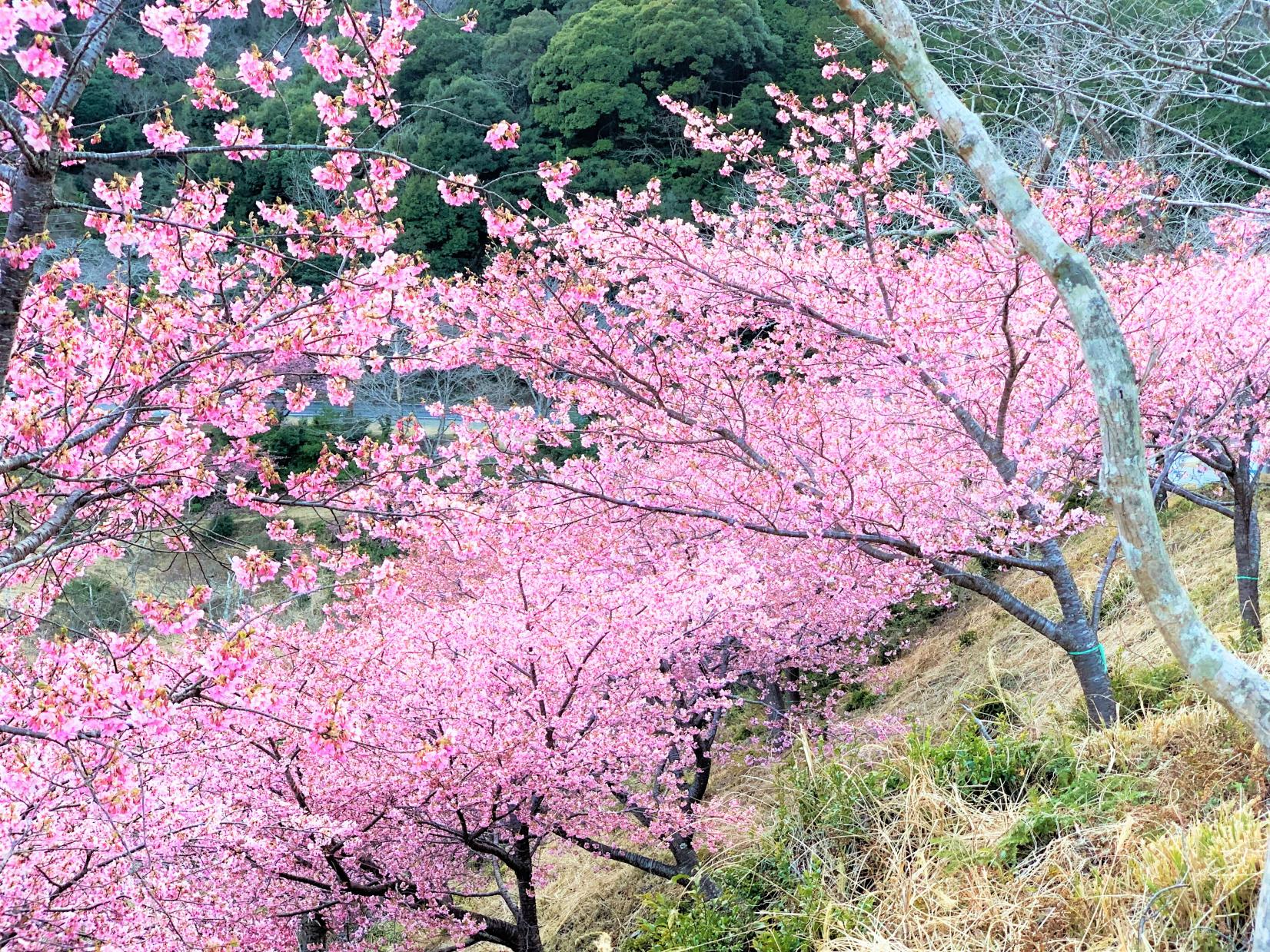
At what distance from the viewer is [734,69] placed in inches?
826

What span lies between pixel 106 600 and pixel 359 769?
486 inches

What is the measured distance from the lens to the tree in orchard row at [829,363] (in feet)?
16.4

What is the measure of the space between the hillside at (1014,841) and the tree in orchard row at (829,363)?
2.56ft

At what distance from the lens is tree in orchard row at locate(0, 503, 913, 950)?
11.4ft

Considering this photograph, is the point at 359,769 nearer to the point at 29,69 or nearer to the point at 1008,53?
the point at 29,69

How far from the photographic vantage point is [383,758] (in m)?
5.14

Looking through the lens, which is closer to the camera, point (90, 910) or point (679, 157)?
point (90, 910)

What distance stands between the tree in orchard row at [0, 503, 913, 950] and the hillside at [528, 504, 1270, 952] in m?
0.82

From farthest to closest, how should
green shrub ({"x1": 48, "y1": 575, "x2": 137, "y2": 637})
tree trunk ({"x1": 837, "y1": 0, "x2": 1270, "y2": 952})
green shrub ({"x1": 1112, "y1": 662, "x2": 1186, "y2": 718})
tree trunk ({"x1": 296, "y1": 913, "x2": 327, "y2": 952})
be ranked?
green shrub ({"x1": 48, "y1": 575, "x2": 137, "y2": 637}) → tree trunk ({"x1": 296, "y1": 913, "x2": 327, "y2": 952}) → green shrub ({"x1": 1112, "y1": 662, "x2": 1186, "y2": 718}) → tree trunk ({"x1": 837, "y1": 0, "x2": 1270, "y2": 952})

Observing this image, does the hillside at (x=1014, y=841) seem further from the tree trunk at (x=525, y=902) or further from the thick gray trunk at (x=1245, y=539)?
the tree trunk at (x=525, y=902)

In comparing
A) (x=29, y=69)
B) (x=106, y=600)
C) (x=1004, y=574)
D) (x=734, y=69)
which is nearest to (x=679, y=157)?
(x=734, y=69)

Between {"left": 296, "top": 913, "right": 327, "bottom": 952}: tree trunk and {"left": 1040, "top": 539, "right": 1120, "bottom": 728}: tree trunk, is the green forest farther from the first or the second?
{"left": 1040, "top": 539, "right": 1120, "bottom": 728}: tree trunk

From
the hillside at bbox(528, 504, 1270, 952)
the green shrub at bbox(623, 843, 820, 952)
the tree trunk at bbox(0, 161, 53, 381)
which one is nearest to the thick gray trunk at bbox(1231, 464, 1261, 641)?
the hillside at bbox(528, 504, 1270, 952)

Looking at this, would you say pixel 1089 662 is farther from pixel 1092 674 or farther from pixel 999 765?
pixel 999 765
